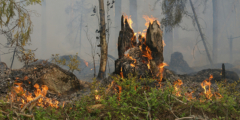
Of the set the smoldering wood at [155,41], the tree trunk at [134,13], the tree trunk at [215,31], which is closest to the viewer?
the smoldering wood at [155,41]

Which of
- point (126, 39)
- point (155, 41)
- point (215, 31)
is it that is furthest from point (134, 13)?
point (155, 41)

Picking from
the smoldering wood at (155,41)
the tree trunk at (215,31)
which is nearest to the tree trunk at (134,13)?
the tree trunk at (215,31)

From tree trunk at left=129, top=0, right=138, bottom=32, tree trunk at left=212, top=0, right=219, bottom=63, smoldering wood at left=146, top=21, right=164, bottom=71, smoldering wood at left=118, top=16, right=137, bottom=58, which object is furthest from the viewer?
tree trunk at left=129, top=0, right=138, bottom=32

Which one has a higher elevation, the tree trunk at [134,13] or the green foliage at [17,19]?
the tree trunk at [134,13]

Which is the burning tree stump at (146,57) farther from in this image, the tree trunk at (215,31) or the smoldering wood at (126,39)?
the tree trunk at (215,31)

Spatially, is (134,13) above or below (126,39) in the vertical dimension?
above

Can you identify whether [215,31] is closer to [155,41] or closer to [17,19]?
[155,41]

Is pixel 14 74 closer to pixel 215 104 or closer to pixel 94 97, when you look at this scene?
pixel 94 97

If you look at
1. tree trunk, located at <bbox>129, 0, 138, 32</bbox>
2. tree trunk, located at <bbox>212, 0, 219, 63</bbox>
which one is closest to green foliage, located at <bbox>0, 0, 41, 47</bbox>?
tree trunk, located at <bbox>129, 0, 138, 32</bbox>

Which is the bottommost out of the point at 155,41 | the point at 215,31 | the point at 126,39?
the point at 155,41

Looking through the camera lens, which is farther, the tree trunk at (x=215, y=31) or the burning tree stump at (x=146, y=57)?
the tree trunk at (x=215, y=31)

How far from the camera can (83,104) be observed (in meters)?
3.61

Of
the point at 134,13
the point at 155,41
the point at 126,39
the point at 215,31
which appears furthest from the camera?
the point at 134,13

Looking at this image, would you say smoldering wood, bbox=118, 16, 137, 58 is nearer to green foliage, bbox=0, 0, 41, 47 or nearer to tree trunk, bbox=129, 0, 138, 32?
green foliage, bbox=0, 0, 41, 47
